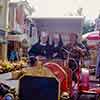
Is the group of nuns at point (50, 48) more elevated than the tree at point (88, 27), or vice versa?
the group of nuns at point (50, 48)

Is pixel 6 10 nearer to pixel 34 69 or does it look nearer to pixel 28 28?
pixel 28 28

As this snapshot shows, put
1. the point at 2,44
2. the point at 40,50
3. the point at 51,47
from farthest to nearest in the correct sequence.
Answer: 1. the point at 2,44
2. the point at 51,47
3. the point at 40,50

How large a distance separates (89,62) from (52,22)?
10.2m

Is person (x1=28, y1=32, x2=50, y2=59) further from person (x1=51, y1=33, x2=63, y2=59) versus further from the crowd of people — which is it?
person (x1=51, y1=33, x2=63, y2=59)

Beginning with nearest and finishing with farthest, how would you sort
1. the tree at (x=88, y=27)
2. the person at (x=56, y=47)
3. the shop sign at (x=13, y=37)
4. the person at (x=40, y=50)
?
the person at (x=56, y=47), the person at (x=40, y=50), the shop sign at (x=13, y=37), the tree at (x=88, y=27)

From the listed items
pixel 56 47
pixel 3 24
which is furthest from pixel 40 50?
pixel 3 24

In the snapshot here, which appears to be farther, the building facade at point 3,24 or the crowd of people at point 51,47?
the building facade at point 3,24

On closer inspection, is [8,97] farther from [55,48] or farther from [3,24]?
[3,24]

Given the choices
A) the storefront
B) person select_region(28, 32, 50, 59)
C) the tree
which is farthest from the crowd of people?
the tree

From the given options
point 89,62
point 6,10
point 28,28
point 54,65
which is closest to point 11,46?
point 6,10

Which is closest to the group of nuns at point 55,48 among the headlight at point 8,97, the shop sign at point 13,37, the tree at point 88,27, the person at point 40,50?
the person at point 40,50

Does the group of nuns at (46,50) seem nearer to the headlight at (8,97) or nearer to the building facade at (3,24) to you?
the building facade at (3,24)

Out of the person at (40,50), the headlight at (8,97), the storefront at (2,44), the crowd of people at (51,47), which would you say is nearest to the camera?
the headlight at (8,97)

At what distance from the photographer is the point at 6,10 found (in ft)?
90.3
